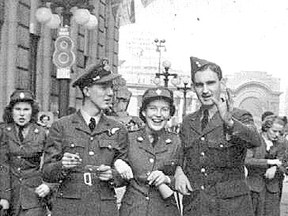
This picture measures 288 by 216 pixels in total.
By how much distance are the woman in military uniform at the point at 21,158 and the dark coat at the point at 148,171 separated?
67.8 inches

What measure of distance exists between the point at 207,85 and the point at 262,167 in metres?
4.03

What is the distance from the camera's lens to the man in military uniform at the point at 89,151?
612 cm

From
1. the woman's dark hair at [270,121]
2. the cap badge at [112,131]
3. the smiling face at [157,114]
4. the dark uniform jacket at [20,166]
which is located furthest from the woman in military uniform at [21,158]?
the woman's dark hair at [270,121]

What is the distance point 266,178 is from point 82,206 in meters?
4.52

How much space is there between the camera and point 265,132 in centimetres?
1046

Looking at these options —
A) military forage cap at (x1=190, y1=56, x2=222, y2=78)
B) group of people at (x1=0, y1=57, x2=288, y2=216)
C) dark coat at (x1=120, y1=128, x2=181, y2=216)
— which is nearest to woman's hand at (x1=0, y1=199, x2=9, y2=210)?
group of people at (x1=0, y1=57, x2=288, y2=216)

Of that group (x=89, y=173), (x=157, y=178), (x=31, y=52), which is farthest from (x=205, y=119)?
(x=31, y=52)

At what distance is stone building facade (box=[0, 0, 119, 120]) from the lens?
16422 millimetres

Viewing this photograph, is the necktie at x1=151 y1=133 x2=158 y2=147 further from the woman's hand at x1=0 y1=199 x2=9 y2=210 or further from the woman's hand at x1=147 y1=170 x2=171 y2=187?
the woman's hand at x1=0 y1=199 x2=9 y2=210

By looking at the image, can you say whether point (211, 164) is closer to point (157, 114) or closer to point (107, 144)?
point (157, 114)

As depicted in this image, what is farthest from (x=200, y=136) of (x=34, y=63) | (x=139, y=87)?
(x=139, y=87)

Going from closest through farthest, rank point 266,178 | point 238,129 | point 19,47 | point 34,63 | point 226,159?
point 238,129
point 226,159
point 266,178
point 19,47
point 34,63

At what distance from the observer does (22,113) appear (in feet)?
25.5

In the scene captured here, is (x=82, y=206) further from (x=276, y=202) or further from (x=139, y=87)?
(x=139, y=87)
